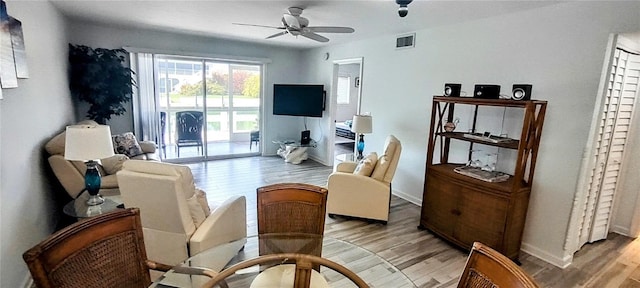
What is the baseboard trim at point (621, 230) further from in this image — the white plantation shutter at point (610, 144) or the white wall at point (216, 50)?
the white wall at point (216, 50)

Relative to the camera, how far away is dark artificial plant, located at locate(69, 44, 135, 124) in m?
4.37

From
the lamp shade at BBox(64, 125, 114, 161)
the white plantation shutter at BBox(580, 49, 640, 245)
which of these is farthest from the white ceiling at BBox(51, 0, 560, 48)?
the lamp shade at BBox(64, 125, 114, 161)

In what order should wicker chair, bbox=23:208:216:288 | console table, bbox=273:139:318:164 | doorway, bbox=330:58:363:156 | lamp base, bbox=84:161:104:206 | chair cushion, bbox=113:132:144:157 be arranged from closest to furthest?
wicker chair, bbox=23:208:216:288, lamp base, bbox=84:161:104:206, chair cushion, bbox=113:132:144:157, console table, bbox=273:139:318:164, doorway, bbox=330:58:363:156

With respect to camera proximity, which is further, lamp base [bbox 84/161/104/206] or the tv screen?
the tv screen

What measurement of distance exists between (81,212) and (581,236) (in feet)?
14.9

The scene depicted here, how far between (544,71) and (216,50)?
5.14 m

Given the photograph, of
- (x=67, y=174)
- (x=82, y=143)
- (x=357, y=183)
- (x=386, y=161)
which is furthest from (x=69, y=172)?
(x=386, y=161)

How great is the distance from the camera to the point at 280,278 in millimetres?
1866

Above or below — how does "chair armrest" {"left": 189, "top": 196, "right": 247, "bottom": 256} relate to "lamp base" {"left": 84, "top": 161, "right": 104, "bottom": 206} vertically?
below

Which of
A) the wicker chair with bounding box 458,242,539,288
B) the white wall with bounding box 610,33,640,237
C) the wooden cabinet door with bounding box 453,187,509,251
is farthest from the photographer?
the white wall with bounding box 610,33,640,237

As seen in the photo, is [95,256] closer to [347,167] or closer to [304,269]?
[304,269]

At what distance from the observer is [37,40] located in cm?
287

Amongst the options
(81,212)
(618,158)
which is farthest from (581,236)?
(81,212)

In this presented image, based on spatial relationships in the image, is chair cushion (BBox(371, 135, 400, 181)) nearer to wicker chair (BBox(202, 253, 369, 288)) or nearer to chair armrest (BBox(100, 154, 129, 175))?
wicker chair (BBox(202, 253, 369, 288))
